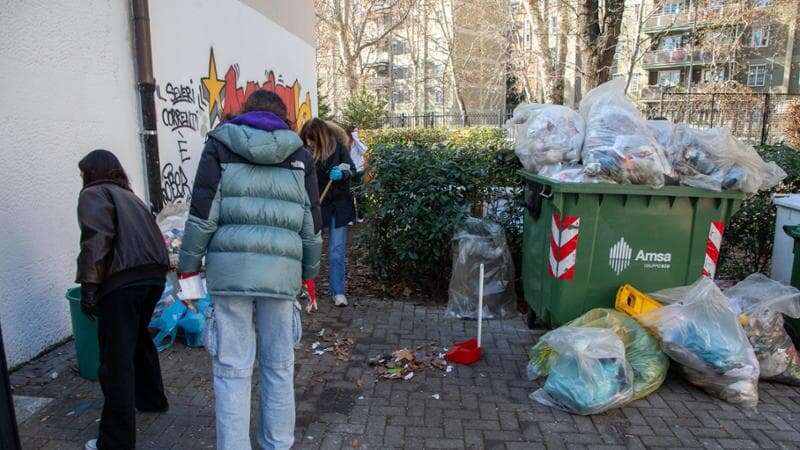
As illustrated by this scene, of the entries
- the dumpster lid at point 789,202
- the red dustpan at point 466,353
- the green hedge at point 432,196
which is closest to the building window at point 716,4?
the dumpster lid at point 789,202

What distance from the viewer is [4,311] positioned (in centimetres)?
365

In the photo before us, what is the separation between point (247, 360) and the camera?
259 centimetres

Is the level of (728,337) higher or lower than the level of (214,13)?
lower

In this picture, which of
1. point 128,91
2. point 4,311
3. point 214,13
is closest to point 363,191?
point 128,91

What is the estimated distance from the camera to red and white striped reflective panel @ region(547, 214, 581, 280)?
12.6 ft

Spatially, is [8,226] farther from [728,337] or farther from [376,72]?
[376,72]

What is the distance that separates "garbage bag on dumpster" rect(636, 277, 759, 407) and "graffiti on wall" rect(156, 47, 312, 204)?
3695 millimetres

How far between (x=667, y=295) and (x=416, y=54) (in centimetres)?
3431

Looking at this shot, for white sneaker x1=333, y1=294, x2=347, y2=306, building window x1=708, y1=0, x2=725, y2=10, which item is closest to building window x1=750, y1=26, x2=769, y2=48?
building window x1=708, y1=0, x2=725, y2=10

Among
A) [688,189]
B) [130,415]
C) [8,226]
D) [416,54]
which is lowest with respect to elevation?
[130,415]

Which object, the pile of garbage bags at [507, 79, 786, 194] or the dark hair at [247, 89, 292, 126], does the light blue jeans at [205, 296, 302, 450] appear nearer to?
the dark hair at [247, 89, 292, 126]

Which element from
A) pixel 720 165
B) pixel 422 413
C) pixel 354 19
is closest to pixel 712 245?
pixel 720 165

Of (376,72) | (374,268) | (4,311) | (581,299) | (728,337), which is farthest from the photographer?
(376,72)

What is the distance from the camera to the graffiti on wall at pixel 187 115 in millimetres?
5305
